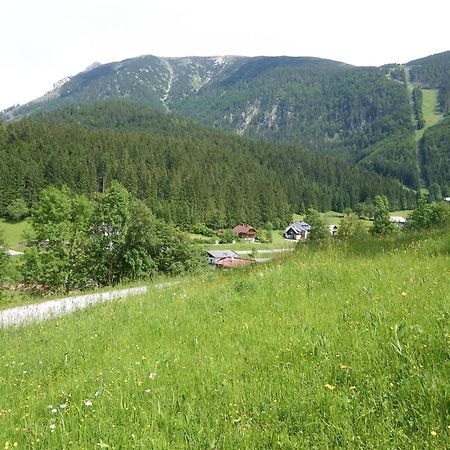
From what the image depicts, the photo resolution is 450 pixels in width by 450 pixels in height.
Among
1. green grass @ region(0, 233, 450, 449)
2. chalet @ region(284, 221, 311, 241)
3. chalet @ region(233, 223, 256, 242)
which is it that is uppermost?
green grass @ region(0, 233, 450, 449)

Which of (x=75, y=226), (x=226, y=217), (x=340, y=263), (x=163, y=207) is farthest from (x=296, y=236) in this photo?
(x=340, y=263)

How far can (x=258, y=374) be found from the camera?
4.32 metres

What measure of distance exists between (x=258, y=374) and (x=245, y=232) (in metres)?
128

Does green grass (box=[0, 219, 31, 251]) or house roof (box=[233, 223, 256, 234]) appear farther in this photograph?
house roof (box=[233, 223, 256, 234])

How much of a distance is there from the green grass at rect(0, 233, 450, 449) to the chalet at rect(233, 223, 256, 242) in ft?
395

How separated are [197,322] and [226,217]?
438 feet

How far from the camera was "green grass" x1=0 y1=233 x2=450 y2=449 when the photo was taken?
3.26 meters

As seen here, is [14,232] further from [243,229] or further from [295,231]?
[295,231]

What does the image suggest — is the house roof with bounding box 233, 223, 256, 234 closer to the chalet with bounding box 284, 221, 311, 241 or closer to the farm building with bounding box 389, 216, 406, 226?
the chalet with bounding box 284, 221, 311, 241

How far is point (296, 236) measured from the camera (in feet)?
444

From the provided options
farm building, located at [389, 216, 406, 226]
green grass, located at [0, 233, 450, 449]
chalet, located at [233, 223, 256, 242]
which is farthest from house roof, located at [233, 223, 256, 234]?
green grass, located at [0, 233, 450, 449]

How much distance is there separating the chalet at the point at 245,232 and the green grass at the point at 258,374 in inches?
4744

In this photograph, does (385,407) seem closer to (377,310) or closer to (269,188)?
(377,310)

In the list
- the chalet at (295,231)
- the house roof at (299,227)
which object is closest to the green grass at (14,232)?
the chalet at (295,231)
